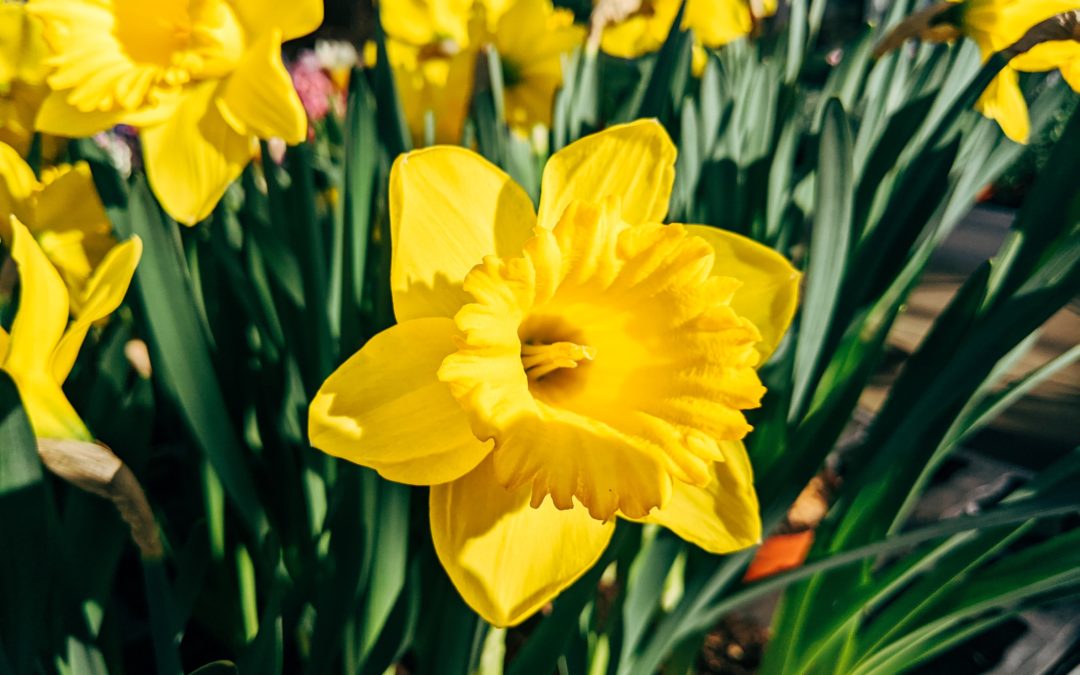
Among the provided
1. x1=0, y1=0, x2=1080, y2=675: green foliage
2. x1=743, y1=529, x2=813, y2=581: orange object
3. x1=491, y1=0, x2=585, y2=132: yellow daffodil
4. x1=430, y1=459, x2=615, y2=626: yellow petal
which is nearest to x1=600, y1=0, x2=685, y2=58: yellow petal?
x1=491, y1=0, x2=585, y2=132: yellow daffodil

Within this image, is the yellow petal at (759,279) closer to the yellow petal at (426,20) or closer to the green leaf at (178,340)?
the green leaf at (178,340)

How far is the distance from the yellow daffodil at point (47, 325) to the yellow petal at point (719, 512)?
380 mm

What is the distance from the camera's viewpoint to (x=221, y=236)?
725mm

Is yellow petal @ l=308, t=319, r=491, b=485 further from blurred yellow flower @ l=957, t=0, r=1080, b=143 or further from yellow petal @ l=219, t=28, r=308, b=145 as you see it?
blurred yellow flower @ l=957, t=0, r=1080, b=143

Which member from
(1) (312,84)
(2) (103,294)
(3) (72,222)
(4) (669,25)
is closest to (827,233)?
(2) (103,294)

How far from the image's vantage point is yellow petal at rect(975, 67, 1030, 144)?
0.72 metres

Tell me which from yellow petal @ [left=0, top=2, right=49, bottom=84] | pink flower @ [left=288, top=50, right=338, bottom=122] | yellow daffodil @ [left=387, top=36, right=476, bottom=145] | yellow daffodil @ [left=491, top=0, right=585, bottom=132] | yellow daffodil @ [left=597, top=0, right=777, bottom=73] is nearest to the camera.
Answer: yellow petal @ [left=0, top=2, right=49, bottom=84]

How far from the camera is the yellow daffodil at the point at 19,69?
0.63 metres

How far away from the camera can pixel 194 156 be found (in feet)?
1.89

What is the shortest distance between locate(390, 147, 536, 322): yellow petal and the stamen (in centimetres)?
9

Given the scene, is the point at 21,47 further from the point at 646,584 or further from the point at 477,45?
the point at 646,584

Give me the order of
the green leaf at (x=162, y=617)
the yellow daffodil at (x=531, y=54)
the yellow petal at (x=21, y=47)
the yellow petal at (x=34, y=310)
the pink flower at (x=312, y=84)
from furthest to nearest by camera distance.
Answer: the pink flower at (x=312, y=84) → the yellow daffodil at (x=531, y=54) → the yellow petal at (x=21, y=47) → the green leaf at (x=162, y=617) → the yellow petal at (x=34, y=310)

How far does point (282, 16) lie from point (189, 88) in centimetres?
11

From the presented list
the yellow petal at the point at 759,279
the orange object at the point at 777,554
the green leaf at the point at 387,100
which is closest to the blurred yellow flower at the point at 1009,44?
the yellow petal at the point at 759,279
